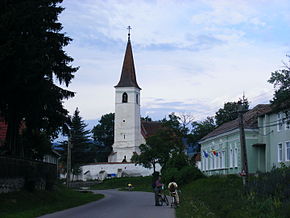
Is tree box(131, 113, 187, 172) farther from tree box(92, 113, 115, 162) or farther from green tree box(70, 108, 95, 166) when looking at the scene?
tree box(92, 113, 115, 162)

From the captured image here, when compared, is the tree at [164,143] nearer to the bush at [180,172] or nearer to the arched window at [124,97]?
the bush at [180,172]

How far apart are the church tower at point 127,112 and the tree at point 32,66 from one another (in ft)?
215

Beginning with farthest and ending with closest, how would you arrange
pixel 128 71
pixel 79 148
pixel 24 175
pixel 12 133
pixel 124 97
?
pixel 124 97 < pixel 128 71 < pixel 79 148 < pixel 12 133 < pixel 24 175

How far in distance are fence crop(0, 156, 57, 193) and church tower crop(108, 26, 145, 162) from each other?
195 feet

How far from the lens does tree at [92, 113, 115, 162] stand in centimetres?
11538

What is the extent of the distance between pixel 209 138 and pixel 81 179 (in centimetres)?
3451

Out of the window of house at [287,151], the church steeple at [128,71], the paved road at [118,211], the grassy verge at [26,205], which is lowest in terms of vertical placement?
the paved road at [118,211]

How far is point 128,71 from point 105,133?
22613mm

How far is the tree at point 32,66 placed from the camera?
22484 mm

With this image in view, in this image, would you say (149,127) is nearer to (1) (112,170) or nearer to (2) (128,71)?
(2) (128,71)

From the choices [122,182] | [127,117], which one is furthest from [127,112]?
[122,182]

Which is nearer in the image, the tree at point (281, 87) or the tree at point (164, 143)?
the tree at point (281, 87)

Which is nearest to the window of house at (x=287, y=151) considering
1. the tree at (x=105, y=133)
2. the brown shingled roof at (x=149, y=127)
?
the brown shingled roof at (x=149, y=127)

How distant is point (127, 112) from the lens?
98.2m
